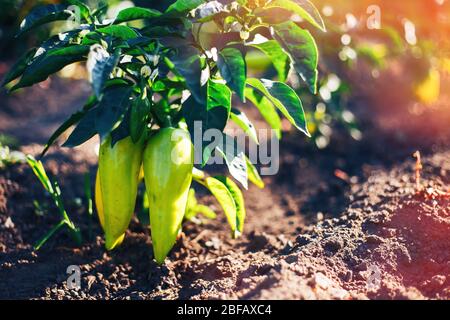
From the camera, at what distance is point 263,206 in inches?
109

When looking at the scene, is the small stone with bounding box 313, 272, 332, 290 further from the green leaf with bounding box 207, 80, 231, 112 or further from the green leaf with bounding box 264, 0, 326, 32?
the green leaf with bounding box 264, 0, 326, 32

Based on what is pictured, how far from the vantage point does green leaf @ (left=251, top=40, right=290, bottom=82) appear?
1812mm

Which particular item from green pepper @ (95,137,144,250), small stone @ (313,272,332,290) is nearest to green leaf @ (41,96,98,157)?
green pepper @ (95,137,144,250)

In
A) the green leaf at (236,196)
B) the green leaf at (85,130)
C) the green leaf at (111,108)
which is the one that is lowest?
the green leaf at (236,196)

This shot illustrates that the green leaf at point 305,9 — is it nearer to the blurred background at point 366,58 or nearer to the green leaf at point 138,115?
the green leaf at point 138,115

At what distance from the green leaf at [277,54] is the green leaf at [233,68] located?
0.44 ft

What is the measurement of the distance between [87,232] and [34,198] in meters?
0.31

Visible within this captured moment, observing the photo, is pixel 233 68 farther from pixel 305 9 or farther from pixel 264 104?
pixel 264 104

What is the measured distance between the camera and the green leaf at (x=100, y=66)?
4.85 ft

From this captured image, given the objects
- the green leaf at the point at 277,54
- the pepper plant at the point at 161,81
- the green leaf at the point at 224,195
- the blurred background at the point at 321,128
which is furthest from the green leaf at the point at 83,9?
the green leaf at the point at 224,195

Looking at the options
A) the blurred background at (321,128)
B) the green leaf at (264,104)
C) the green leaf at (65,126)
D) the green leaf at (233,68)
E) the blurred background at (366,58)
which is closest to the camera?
the green leaf at (233,68)

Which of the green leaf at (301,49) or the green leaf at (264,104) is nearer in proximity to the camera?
the green leaf at (301,49)

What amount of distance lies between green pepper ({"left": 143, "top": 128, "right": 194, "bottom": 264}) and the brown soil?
231 mm
